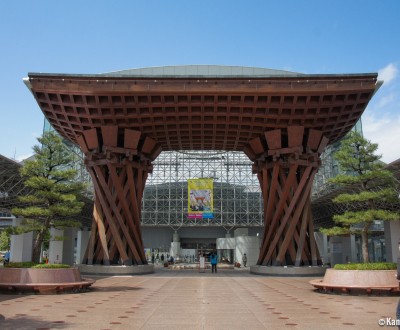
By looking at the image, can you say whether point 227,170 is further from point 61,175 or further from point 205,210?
point 61,175

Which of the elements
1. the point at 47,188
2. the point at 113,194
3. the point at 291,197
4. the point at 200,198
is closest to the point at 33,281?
the point at 47,188

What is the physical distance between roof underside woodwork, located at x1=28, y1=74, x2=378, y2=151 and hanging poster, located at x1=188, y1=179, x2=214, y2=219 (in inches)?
726

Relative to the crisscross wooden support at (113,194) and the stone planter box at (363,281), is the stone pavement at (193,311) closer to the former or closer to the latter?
the stone planter box at (363,281)

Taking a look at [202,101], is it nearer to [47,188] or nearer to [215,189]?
[47,188]

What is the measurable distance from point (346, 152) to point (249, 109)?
30.4ft

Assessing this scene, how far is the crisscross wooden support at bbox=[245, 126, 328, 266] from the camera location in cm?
2677

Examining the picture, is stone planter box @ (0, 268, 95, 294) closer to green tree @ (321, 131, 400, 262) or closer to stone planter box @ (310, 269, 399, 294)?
stone planter box @ (310, 269, 399, 294)

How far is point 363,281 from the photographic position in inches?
550

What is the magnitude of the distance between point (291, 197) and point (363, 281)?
536 inches

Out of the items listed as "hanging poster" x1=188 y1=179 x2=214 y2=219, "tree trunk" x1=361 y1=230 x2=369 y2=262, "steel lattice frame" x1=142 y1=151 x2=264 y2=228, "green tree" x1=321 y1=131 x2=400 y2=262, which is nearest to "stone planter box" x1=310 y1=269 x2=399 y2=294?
"green tree" x1=321 y1=131 x2=400 y2=262

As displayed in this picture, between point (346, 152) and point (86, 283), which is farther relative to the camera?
point (346, 152)

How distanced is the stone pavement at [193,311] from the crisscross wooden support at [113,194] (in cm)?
1253

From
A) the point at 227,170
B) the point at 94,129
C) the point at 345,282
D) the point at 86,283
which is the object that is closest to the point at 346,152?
the point at 345,282

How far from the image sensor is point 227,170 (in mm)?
61156
